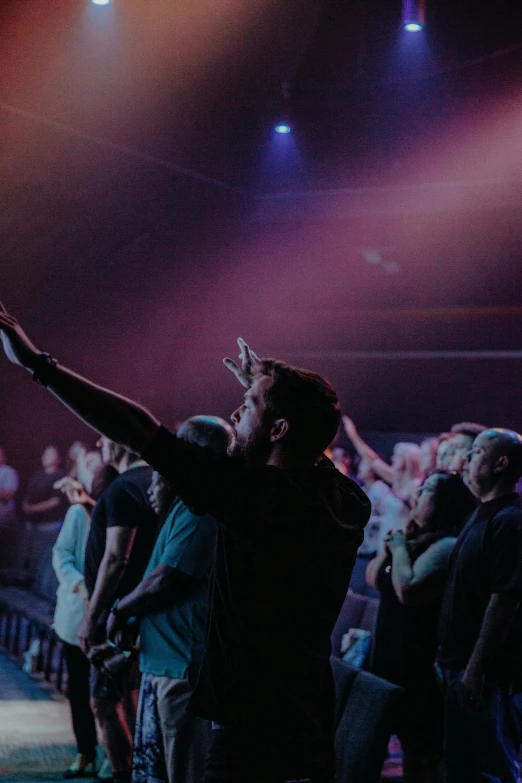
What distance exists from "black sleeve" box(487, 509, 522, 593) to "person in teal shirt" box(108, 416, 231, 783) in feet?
2.89

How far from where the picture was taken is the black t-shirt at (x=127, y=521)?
3322mm

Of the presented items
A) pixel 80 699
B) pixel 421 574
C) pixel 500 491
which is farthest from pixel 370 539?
pixel 500 491

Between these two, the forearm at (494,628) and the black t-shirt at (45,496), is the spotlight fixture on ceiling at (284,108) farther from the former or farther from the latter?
the forearm at (494,628)

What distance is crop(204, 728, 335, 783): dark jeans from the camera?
1.52 m

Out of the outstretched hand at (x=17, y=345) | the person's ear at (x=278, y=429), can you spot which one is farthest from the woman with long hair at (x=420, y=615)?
the outstretched hand at (x=17, y=345)

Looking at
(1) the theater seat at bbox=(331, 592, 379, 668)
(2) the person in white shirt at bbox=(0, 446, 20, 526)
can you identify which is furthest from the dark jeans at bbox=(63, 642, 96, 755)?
(2) the person in white shirt at bbox=(0, 446, 20, 526)

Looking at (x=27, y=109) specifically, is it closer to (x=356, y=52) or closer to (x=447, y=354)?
(x=356, y=52)

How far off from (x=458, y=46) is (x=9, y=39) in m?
3.06

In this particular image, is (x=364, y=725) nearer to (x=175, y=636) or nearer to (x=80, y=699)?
(x=175, y=636)

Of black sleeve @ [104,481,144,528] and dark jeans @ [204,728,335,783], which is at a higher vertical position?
black sleeve @ [104,481,144,528]

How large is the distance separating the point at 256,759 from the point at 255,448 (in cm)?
54

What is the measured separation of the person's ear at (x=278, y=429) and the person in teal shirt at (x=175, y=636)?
1.06 m

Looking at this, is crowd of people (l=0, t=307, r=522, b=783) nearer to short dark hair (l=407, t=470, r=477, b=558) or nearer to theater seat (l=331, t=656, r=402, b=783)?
short dark hair (l=407, t=470, r=477, b=558)

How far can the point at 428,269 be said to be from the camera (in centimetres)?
827
